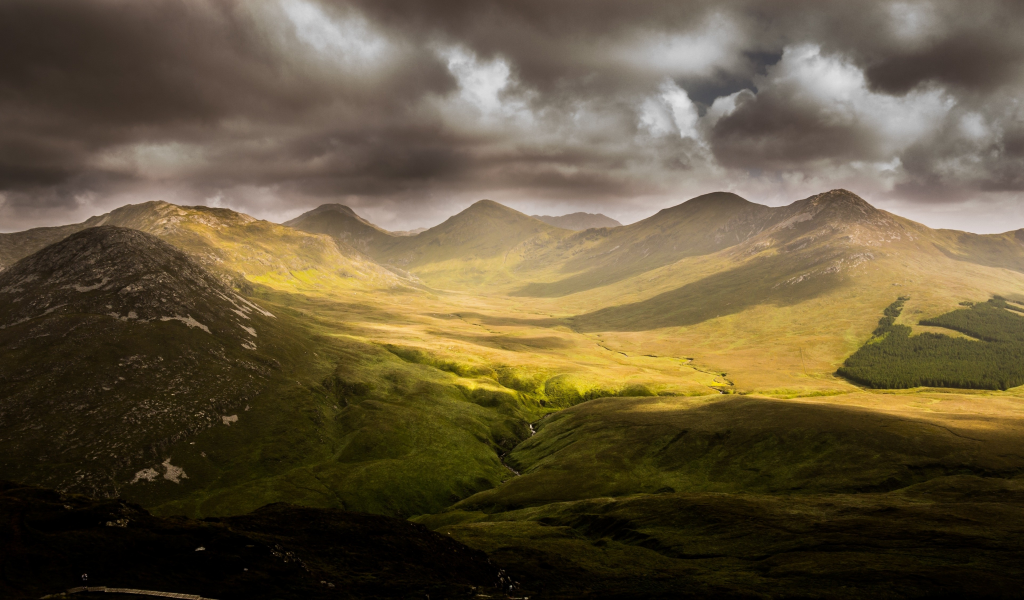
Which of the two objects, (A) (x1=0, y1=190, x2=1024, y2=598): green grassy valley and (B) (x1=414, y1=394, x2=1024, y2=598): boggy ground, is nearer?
(B) (x1=414, y1=394, x2=1024, y2=598): boggy ground

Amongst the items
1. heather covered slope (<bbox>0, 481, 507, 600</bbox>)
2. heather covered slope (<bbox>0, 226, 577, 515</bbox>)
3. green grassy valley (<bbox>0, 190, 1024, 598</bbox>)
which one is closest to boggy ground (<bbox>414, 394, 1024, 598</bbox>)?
green grassy valley (<bbox>0, 190, 1024, 598</bbox>)

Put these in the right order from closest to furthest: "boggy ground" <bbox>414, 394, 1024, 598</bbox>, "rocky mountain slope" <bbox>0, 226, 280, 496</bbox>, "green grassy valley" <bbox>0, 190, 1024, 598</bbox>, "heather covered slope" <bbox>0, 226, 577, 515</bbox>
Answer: "boggy ground" <bbox>414, 394, 1024, 598</bbox>, "green grassy valley" <bbox>0, 190, 1024, 598</bbox>, "rocky mountain slope" <bbox>0, 226, 280, 496</bbox>, "heather covered slope" <bbox>0, 226, 577, 515</bbox>

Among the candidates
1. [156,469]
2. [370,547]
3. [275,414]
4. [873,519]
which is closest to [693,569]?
[873,519]

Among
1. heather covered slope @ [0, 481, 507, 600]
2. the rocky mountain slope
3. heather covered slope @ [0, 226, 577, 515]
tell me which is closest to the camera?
heather covered slope @ [0, 481, 507, 600]

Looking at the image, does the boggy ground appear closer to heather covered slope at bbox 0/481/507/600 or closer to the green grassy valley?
the green grassy valley

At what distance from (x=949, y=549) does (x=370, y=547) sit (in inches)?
3207

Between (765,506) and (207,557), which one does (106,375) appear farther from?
(765,506)

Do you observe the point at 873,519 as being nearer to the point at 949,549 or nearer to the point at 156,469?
the point at 949,549

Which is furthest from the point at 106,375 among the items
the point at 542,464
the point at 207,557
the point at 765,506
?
the point at 765,506

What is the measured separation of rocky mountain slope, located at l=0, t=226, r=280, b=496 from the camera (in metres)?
125

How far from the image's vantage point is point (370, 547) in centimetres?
6462

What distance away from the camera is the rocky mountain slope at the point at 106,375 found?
12469cm

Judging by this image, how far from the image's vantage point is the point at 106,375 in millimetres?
150875

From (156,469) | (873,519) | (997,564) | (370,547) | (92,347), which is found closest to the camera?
(997,564)
